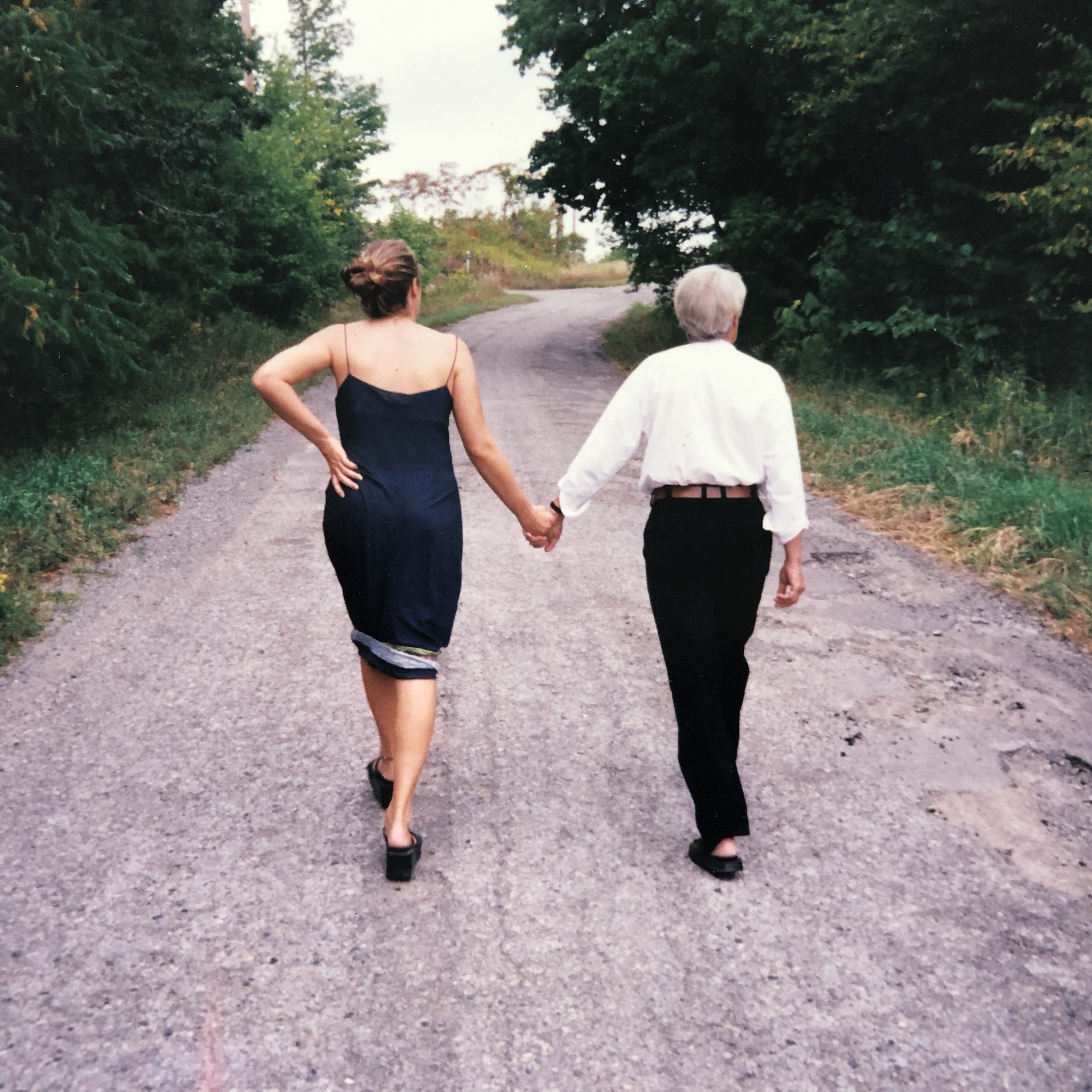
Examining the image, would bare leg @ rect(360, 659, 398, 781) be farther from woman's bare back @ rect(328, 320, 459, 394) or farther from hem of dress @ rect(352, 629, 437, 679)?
woman's bare back @ rect(328, 320, 459, 394)

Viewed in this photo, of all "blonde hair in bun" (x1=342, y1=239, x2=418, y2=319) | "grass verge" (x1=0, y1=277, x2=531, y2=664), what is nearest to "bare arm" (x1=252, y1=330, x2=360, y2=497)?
"blonde hair in bun" (x1=342, y1=239, x2=418, y2=319)

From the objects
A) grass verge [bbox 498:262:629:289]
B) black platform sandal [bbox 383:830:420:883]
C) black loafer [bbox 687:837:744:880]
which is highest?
black platform sandal [bbox 383:830:420:883]

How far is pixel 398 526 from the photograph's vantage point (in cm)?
283

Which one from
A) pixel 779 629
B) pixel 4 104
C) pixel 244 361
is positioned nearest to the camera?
pixel 779 629

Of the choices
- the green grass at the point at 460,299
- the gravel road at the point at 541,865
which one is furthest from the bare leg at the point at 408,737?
the green grass at the point at 460,299

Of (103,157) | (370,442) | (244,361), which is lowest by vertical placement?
(244,361)

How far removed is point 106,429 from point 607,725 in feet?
26.6

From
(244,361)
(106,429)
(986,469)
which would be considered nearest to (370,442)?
(986,469)

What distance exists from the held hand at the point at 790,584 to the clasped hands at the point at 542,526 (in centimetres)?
72

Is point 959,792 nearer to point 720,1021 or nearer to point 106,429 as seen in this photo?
point 720,1021

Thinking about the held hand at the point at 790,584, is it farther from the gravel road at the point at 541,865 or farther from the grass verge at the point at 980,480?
the grass verge at the point at 980,480

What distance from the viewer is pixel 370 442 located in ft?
9.22

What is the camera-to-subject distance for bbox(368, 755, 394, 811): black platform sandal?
335 centimetres

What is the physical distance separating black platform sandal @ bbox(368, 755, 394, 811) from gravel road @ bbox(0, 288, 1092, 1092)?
0.34ft
